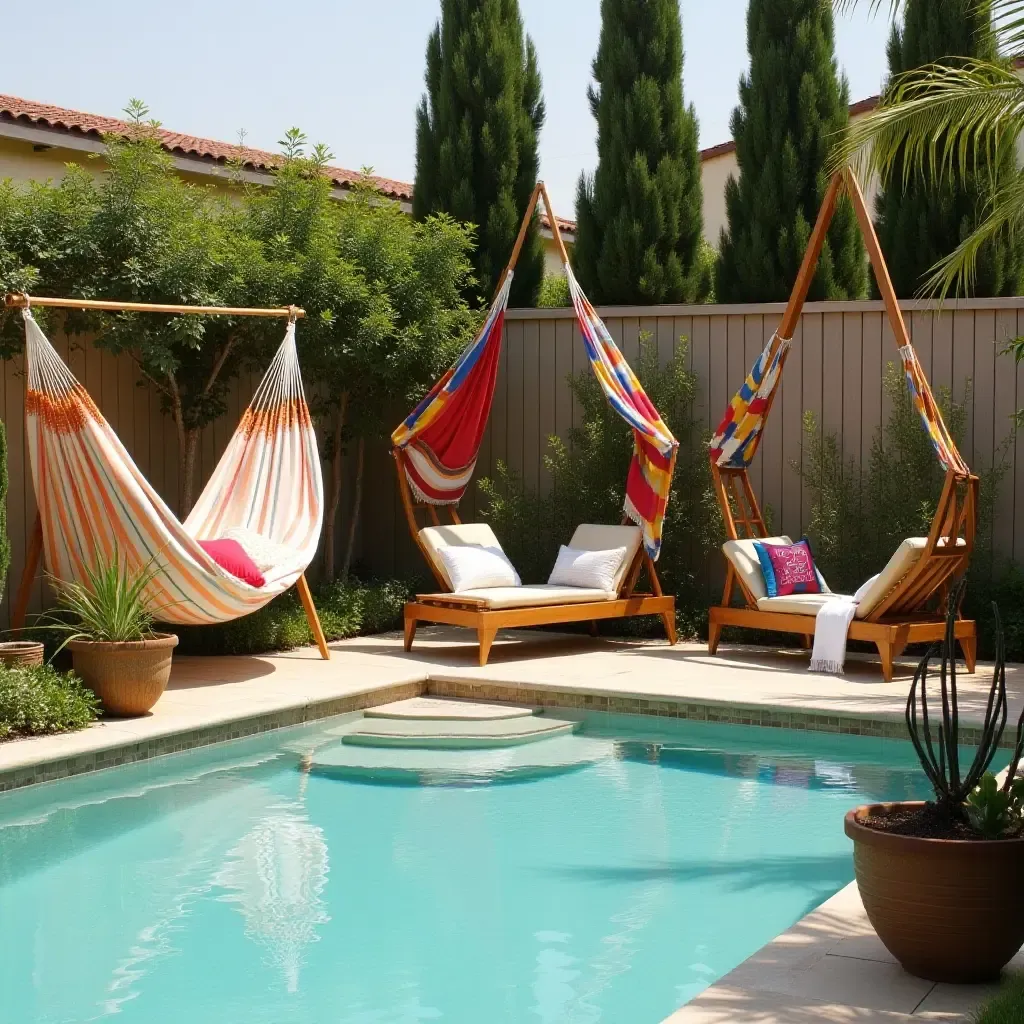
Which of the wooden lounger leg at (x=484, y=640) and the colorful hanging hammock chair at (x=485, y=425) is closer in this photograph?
the wooden lounger leg at (x=484, y=640)

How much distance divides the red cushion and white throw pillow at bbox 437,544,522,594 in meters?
1.48

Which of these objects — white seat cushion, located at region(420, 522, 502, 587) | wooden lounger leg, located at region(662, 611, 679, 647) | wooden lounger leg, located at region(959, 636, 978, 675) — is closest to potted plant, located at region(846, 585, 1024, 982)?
wooden lounger leg, located at region(959, 636, 978, 675)

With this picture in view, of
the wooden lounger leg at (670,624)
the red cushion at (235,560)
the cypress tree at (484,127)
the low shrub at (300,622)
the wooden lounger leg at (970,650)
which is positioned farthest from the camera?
the cypress tree at (484,127)

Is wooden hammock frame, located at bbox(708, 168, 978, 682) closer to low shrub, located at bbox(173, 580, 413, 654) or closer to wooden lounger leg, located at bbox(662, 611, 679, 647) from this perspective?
wooden lounger leg, located at bbox(662, 611, 679, 647)

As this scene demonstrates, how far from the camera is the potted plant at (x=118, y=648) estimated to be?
21.7 feet

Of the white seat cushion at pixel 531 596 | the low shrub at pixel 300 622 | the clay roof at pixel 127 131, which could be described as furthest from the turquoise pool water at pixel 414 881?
the clay roof at pixel 127 131

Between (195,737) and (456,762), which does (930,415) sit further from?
(195,737)

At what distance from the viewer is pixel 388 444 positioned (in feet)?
36.5

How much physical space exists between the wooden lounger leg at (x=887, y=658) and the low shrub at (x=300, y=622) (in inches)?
137

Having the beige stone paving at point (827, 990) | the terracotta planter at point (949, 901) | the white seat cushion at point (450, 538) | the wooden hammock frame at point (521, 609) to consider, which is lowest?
the beige stone paving at point (827, 990)

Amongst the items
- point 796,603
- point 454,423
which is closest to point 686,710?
point 796,603

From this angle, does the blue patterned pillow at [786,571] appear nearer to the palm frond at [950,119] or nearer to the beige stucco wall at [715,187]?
the palm frond at [950,119]

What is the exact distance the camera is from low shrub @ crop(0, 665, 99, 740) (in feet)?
20.3

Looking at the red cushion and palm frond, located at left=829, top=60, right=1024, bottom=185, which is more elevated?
palm frond, located at left=829, top=60, right=1024, bottom=185
